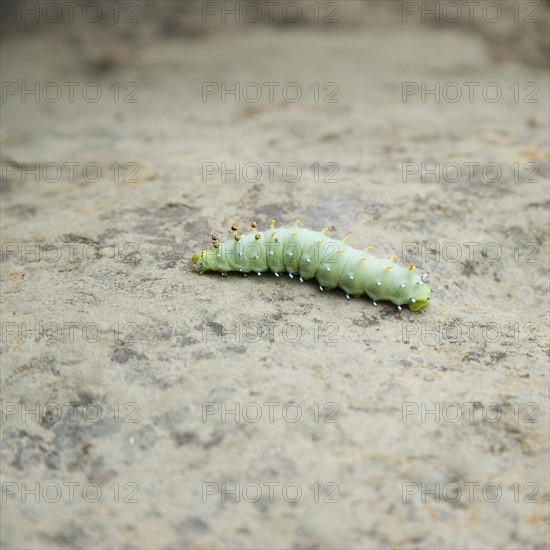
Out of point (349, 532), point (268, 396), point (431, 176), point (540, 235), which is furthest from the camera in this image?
point (431, 176)

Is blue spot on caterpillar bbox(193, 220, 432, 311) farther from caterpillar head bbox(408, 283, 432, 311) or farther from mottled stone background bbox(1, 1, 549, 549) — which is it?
mottled stone background bbox(1, 1, 549, 549)

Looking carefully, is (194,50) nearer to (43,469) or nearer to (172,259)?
(172,259)

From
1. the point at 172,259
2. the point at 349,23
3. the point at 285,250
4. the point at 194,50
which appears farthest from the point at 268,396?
the point at 349,23

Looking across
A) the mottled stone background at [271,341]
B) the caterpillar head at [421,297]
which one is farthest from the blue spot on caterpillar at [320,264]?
the mottled stone background at [271,341]

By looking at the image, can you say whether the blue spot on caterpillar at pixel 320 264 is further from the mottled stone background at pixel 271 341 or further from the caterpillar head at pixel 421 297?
the mottled stone background at pixel 271 341

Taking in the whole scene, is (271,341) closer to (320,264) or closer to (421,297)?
(320,264)

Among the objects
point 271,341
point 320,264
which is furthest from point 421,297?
point 271,341
